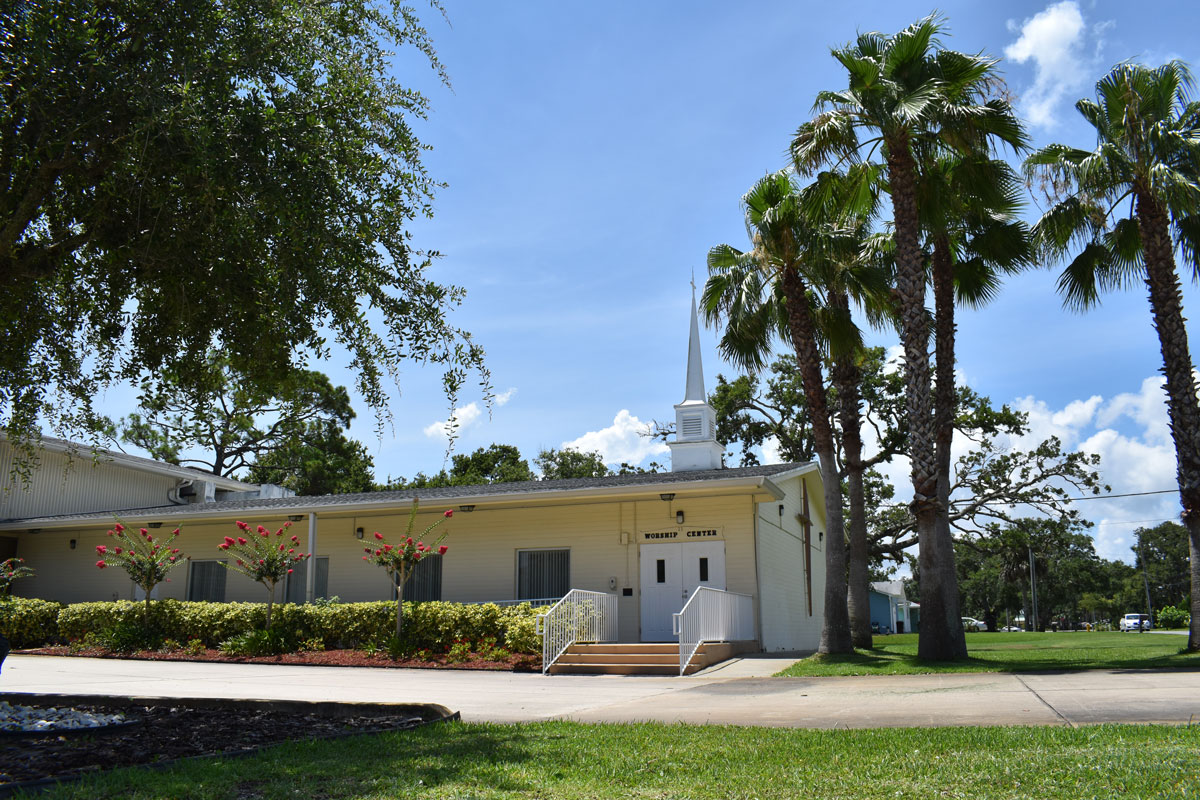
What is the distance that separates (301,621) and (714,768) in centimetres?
1469

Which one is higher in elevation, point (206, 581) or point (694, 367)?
point (694, 367)

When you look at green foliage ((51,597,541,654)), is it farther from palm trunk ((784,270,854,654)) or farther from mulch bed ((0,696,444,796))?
mulch bed ((0,696,444,796))

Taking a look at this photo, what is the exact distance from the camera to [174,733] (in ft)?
23.7

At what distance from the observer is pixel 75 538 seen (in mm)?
25812

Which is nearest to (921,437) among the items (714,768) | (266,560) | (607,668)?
(607,668)

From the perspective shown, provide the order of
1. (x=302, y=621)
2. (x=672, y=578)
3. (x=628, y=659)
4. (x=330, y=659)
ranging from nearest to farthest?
(x=628, y=659) < (x=330, y=659) < (x=302, y=621) < (x=672, y=578)

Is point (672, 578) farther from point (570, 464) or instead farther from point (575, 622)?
point (570, 464)

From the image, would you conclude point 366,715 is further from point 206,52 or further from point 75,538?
point 75,538

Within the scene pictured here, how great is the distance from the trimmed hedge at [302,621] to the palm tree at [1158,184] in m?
11.4

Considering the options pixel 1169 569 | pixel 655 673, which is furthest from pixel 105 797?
pixel 1169 569

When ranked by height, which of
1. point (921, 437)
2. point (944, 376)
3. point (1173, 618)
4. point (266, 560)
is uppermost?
point (944, 376)

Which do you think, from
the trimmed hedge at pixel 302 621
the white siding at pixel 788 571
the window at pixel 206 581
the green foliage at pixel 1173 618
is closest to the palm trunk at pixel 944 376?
the white siding at pixel 788 571

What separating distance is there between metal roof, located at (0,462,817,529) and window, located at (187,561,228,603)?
1.63 metres

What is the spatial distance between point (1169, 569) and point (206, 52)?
9282 cm
